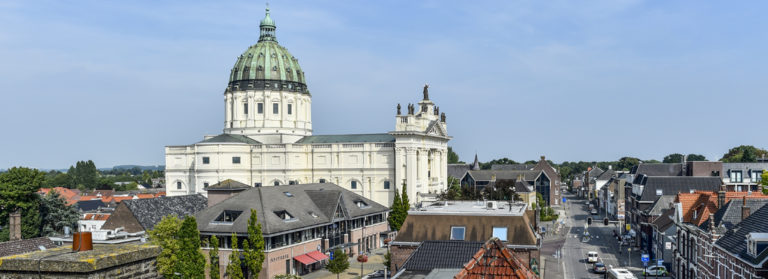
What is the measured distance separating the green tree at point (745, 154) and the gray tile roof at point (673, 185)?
166 ft

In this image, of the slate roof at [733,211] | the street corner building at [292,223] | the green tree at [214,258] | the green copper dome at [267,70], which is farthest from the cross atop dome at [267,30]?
the slate roof at [733,211]

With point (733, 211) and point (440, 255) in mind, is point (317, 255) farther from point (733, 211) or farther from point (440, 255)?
point (733, 211)

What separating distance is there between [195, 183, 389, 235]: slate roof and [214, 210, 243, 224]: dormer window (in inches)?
13.9

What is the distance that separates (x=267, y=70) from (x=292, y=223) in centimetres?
7009

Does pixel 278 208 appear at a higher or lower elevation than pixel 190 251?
higher

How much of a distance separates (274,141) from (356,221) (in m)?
52.5

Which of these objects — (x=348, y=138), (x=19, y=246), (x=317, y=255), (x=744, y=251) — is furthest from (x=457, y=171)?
(x=19, y=246)

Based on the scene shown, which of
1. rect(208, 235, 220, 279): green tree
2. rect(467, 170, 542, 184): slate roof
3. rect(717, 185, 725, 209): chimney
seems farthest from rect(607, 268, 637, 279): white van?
rect(467, 170, 542, 184): slate roof

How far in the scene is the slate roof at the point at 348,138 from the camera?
116 metres

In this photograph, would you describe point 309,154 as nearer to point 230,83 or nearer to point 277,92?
point 277,92

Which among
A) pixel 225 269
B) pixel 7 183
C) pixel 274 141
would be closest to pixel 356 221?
pixel 225 269

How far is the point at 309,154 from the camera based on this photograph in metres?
117

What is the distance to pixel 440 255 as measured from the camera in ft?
110

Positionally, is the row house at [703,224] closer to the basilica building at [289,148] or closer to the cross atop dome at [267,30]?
the basilica building at [289,148]
